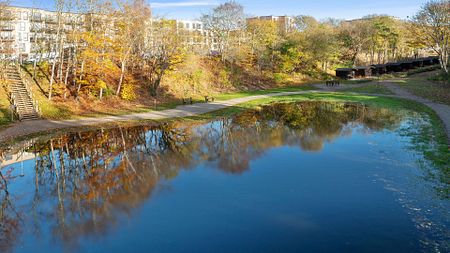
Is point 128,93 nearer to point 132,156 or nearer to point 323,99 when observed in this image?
point 132,156

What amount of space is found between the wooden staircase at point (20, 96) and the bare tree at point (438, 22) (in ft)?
154

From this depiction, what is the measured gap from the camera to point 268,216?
11992 millimetres

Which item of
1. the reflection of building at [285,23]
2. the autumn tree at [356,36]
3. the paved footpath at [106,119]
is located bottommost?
the paved footpath at [106,119]

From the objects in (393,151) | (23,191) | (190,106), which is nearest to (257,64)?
(190,106)

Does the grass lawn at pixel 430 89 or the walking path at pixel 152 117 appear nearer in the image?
the walking path at pixel 152 117

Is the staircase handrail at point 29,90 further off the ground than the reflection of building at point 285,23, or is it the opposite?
the reflection of building at point 285,23

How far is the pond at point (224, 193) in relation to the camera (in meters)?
10.5

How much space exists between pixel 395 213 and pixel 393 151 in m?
8.22

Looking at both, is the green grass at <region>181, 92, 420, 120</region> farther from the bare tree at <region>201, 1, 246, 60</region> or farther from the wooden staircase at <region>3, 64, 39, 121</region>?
the bare tree at <region>201, 1, 246, 60</region>

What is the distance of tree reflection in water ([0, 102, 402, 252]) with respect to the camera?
12.5 m

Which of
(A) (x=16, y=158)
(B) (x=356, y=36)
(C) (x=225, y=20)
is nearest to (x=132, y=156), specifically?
(A) (x=16, y=158)

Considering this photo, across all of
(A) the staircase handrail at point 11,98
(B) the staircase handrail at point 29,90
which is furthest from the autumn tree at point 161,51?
(A) the staircase handrail at point 11,98

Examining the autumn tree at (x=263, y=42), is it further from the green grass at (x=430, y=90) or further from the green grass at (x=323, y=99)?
the green grass at (x=430, y=90)

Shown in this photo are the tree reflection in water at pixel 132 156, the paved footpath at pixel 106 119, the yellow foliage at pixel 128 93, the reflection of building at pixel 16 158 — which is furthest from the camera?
the yellow foliage at pixel 128 93
